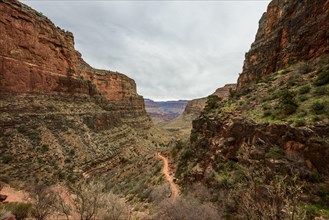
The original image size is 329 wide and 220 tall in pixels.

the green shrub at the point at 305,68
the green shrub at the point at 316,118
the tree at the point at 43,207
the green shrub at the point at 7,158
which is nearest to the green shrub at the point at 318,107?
the green shrub at the point at 316,118

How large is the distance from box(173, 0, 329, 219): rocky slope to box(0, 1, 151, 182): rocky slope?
16.8m

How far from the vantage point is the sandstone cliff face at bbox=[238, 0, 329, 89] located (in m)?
20.4

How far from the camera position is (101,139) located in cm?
3866

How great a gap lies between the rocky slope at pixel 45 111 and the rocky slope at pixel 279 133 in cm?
1678

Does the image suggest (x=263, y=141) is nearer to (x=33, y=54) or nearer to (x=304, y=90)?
(x=304, y=90)

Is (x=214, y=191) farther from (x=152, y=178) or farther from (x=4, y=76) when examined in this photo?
(x=4, y=76)

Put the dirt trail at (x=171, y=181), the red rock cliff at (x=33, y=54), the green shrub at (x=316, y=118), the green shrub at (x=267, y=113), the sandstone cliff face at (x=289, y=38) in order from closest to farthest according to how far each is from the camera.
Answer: the green shrub at (x=316, y=118) < the green shrub at (x=267, y=113) < the dirt trail at (x=171, y=181) < the sandstone cliff face at (x=289, y=38) < the red rock cliff at (x=33, y=54)

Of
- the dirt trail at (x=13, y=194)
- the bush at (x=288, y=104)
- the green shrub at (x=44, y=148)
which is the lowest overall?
the dirt trail at (x=13, y=194)

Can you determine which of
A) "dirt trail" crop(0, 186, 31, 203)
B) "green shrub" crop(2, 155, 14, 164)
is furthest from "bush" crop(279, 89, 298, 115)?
"green shrub" crop(2, 155, 14, 164)

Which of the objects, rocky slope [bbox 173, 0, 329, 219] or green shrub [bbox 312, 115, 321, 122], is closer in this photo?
rocky slope [bbox 173, 0, 329, 219]

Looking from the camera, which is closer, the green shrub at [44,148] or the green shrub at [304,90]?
the green shrub at [304,90]

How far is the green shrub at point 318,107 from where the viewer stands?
459 inches

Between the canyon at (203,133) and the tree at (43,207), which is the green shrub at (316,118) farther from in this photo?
the tree at (43,207)

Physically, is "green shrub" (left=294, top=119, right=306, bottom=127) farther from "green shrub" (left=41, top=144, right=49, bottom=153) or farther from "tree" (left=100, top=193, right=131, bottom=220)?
"green shrub" (left=41, top=144, right=49, bottom=153)
